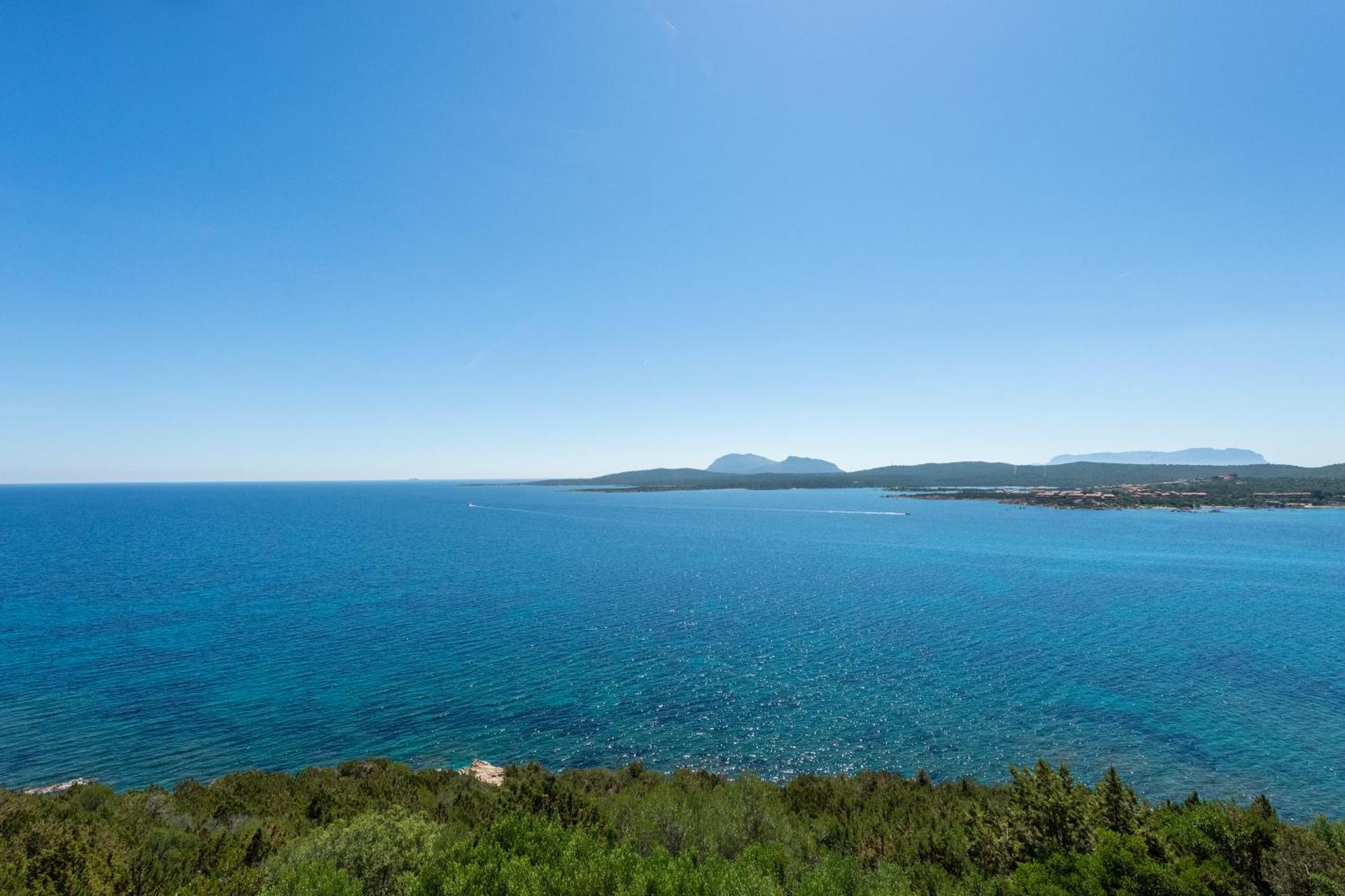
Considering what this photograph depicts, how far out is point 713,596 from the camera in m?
74.6

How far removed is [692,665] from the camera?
1918 inches

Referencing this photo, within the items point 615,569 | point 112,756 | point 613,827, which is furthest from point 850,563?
point 112,756

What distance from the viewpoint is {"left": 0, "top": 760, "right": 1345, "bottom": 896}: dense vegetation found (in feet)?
46.2

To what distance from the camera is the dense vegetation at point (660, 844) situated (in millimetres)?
14086

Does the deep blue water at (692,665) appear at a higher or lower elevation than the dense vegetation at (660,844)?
lower

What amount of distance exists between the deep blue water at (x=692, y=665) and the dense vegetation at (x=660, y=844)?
11.2m

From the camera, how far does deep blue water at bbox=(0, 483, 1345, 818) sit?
34.1 m

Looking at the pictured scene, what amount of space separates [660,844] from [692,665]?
30.7 m

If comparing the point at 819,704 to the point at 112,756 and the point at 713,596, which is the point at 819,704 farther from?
the point at 112,756

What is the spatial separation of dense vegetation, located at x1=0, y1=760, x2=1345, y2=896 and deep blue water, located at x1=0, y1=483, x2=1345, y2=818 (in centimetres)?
1120

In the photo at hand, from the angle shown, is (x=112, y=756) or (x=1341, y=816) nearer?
(x=1341, y=816)

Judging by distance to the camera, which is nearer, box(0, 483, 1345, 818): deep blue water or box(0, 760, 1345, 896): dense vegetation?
box(0, 760, 1345, 896): dense vegetation

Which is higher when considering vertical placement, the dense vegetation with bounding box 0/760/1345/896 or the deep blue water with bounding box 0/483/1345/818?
the dense vegetation with bounding box 0/760/1345/896

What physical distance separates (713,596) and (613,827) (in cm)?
5557
